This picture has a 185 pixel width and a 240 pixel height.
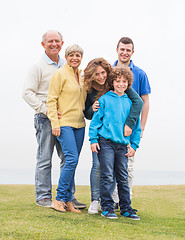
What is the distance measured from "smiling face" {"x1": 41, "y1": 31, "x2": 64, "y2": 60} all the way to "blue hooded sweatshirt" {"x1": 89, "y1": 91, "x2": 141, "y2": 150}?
1036 mm

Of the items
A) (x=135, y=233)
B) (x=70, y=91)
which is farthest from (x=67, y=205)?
(x=70, y=91)

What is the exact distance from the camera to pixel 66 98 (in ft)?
12.7

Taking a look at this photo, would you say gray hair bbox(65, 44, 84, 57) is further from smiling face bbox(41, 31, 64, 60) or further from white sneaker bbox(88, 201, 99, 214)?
white sneaker bbox(88, 201, 99, 214)

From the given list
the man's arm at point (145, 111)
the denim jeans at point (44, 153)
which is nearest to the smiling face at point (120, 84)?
the man's arm at point (145, 111)

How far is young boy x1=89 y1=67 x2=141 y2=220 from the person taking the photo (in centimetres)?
361

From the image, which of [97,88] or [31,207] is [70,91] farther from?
[31,207]

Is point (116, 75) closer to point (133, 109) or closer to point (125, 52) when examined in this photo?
point (133, 109)

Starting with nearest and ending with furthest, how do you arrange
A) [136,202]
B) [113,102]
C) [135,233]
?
1. [135,233]
2. [113,102]
3. [136,202]

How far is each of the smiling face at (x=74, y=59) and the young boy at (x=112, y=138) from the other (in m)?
0.45

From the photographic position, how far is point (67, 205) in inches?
157

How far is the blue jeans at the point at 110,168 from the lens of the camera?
3.60 metres

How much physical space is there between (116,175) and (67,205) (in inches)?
31.2

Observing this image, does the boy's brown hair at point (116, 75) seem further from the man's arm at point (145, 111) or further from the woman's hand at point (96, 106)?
the man's arm at point (145, 111)

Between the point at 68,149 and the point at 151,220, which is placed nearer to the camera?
the point at 68,149
